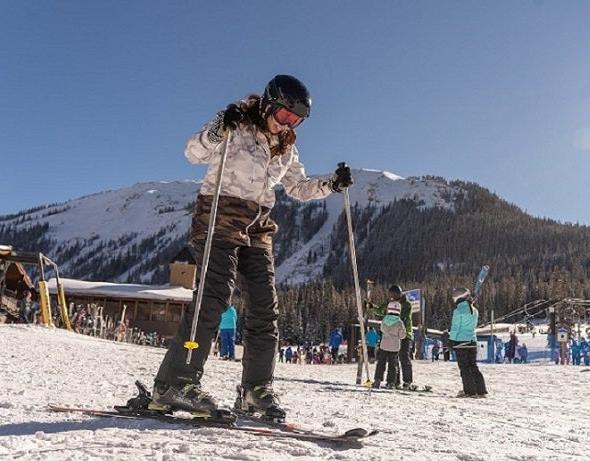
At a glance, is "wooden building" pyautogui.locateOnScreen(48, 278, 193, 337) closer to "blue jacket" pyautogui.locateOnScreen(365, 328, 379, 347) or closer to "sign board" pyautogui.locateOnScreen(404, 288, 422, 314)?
"sign board" pyautogui.locateOnScreen(404, 288, 422, 314)

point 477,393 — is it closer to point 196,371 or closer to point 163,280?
point 196,371

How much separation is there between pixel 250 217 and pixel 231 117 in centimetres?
53

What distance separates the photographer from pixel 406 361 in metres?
7.56

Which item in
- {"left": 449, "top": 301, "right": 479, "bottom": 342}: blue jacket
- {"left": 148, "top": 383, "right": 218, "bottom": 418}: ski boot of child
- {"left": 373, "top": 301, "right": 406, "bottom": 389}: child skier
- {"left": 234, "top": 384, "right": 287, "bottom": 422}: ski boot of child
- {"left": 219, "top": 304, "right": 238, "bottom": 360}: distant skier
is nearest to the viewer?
{"left": 148, "top": 383, "right": 218, "bottom": 418}: ski boot of child

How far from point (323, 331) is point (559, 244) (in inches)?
3142

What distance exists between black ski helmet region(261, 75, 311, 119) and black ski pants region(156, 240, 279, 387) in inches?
30.6

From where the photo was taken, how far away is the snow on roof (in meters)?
27.6

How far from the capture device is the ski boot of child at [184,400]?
240 cm

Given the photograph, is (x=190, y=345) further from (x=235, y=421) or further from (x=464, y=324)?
(x=464, y=324)

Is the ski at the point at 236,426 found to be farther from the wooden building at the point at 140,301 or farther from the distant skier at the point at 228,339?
the wooden building at the point at 140,301

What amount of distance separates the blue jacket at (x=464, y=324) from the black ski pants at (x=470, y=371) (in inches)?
3.8

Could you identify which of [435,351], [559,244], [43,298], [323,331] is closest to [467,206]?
[559,244]

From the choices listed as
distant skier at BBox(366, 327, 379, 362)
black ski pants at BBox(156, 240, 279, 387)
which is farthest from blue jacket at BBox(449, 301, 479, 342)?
distant skier at BBox(366, 327, 379, 362)

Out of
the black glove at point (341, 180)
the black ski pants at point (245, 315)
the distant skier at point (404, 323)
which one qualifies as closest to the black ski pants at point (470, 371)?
the distant skier at point (404, 323)
